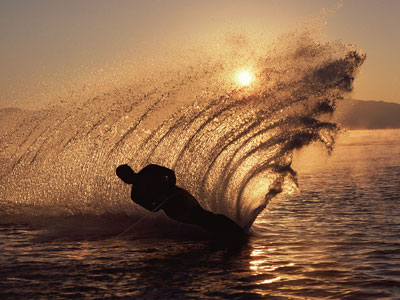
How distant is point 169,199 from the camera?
36.1ft

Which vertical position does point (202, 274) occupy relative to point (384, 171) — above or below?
below

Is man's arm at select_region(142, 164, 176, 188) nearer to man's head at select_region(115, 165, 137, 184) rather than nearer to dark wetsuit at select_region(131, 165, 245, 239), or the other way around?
dark wetsuit at select_region(131, 165, 245, 239)

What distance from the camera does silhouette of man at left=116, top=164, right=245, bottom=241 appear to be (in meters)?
10.7

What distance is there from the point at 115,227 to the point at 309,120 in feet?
17.2

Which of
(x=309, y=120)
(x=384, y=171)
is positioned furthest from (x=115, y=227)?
(x=384, y=171)

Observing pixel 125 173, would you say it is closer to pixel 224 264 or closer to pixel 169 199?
pixel 169 199

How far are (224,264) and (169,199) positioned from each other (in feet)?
7.34

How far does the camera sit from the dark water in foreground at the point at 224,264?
7691 mm

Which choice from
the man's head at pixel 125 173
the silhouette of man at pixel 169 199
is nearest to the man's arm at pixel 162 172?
the silhouette of man at pixel 169 199

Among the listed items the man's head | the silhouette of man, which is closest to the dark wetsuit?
the silhouette of man

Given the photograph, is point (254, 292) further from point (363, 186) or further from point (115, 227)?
point (363, 186)

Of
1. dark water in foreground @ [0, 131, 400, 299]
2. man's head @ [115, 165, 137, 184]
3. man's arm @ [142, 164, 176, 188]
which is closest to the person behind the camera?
dark water in foreground @ [0, 131, 400, 299]

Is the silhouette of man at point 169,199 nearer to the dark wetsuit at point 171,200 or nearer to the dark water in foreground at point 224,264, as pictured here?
the dark wetsuit at point 171,200

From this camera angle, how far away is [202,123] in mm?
15570
